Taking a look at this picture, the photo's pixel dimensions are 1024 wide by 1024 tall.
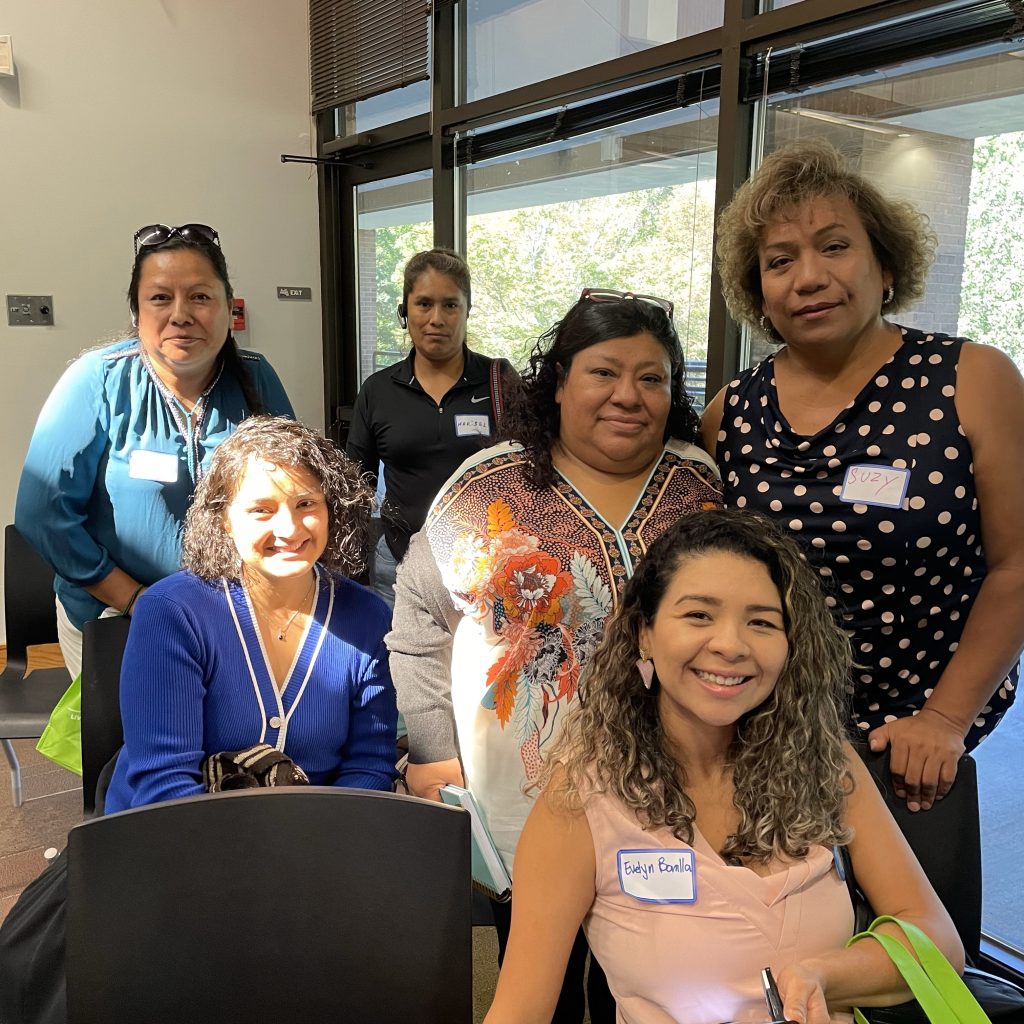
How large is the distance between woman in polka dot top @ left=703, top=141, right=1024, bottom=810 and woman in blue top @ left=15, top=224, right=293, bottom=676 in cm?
126

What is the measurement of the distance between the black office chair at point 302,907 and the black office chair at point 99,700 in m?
0.88

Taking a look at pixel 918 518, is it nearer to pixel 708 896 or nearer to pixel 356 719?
Answer: pixel 708 896

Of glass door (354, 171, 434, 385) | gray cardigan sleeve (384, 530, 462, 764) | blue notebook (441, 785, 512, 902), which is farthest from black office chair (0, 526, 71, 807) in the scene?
glass door (354, 171, 434, 385)

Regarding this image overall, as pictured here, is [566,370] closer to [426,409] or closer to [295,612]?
[295,612]

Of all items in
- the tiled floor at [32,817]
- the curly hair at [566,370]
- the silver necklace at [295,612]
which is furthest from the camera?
the tiled floor at [32,817]

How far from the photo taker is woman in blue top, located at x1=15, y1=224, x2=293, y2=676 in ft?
6.98

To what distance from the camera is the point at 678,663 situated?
125cm

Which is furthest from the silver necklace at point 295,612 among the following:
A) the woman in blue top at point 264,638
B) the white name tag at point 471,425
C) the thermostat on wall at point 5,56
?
the thermostat on wall at point 5,56

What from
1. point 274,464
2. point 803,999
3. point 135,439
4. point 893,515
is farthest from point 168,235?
point 803,999

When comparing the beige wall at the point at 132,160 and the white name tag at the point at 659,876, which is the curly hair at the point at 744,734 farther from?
the beige wall at the point at 132,160

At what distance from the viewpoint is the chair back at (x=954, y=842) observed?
146 cm

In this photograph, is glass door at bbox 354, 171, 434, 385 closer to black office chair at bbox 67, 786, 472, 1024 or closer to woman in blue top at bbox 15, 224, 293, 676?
woman in blue top at bbox 15, 224, 293, 676

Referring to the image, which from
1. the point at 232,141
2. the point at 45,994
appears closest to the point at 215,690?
the point at 45,994

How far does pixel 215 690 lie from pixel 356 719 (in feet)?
0.88
